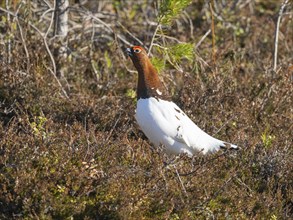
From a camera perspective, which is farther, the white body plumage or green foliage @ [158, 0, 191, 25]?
green foliage @ [158, 0, 191, 25]

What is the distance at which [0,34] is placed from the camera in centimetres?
761

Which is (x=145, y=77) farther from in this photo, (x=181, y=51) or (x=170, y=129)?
(x=181, y=51)

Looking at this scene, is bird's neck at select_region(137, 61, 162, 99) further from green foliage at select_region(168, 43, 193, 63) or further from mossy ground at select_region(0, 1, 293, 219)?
green foliage at select_region(168, 43, 193, 63)

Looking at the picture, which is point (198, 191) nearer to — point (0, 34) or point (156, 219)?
point (156, 219)

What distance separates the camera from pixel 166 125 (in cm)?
595

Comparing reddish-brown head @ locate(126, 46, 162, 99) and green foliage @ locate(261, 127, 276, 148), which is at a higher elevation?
reddish-brown head @ locate(126, 46, 162, 99)

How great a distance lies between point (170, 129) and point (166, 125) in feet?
0.16

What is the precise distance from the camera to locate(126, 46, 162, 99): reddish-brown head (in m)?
6.13

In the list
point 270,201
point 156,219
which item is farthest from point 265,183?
point 156,219

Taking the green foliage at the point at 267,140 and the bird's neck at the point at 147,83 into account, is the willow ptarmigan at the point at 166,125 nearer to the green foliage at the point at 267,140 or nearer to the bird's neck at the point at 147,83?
the bird's neck at the point at 147,83

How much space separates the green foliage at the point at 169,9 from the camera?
668 cm

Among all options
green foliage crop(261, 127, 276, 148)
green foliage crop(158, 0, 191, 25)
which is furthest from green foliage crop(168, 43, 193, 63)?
green foliage crop(261, 127, 276, 148)

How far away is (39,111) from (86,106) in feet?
1.43

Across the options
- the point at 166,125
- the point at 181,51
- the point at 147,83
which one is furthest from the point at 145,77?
the point at 181,51
